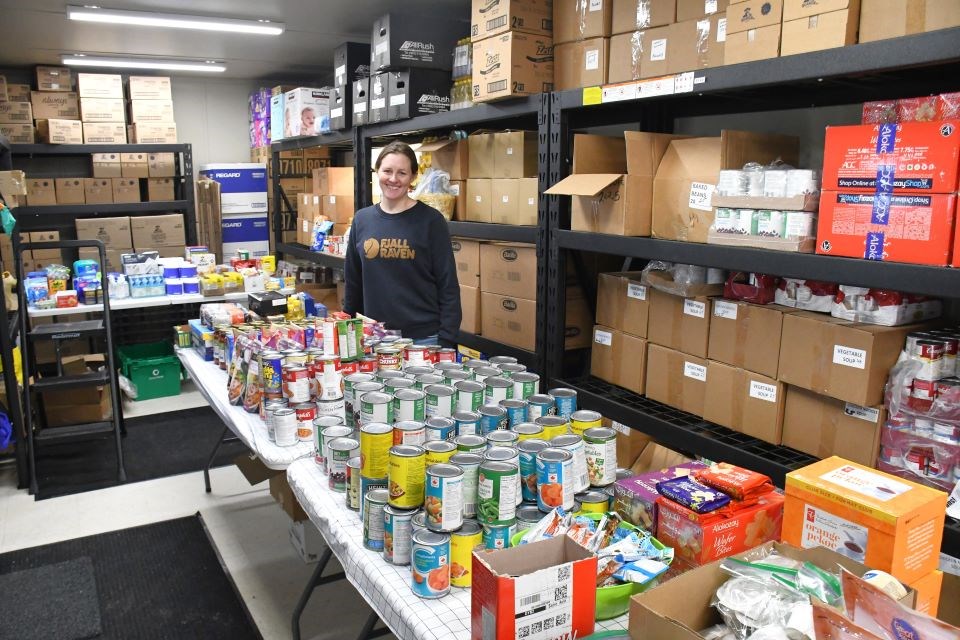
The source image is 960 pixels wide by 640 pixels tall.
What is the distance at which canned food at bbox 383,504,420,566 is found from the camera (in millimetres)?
1516

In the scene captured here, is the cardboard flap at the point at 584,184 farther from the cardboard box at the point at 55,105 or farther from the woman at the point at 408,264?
the cardboard box at the point at 55,105

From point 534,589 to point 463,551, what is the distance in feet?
1.02

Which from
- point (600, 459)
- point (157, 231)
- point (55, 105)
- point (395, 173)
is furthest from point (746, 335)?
point (55, 105)

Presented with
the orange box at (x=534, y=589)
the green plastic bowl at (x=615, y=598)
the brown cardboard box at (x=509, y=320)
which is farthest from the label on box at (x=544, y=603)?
the brown cardboard box at (x=509, y=320)

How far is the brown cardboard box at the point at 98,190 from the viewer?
21.8ft

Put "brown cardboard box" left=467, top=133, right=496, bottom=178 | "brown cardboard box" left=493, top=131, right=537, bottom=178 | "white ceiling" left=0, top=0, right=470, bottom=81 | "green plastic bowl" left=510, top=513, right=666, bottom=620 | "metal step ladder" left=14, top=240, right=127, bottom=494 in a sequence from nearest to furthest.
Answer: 1. "green plastic bowl" left=510, top=513, right=666, bottom=620
2. "brown cardboard box" left=493, top=131, right=537, bottom=178
3. "brown cardboard box" left=467, top=133, right=496, bottom=178
4. "metal step ladder" left=14, top=240, right=127, bottom=494
5. "white ceiling" left=0, top=0, right=470, bottom=81

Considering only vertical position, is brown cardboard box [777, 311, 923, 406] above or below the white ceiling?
below

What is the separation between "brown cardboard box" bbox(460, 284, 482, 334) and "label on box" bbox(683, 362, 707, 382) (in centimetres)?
138

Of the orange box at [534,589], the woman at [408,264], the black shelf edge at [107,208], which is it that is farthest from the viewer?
the black shelf edge at [107,208]

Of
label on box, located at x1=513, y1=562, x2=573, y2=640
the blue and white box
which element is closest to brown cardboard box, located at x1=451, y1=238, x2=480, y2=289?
label on box, located at x1=513, y1=562, x2=573, y2=640

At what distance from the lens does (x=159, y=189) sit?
275 inches

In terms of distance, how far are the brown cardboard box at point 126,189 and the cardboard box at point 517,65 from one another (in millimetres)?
5052

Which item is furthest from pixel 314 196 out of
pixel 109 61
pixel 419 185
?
pixel 109 61

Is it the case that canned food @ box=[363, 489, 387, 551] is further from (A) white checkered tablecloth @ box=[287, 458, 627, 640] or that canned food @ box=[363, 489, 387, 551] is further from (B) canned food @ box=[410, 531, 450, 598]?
(B) canned food @ box=[410, 531, 450, 598]
